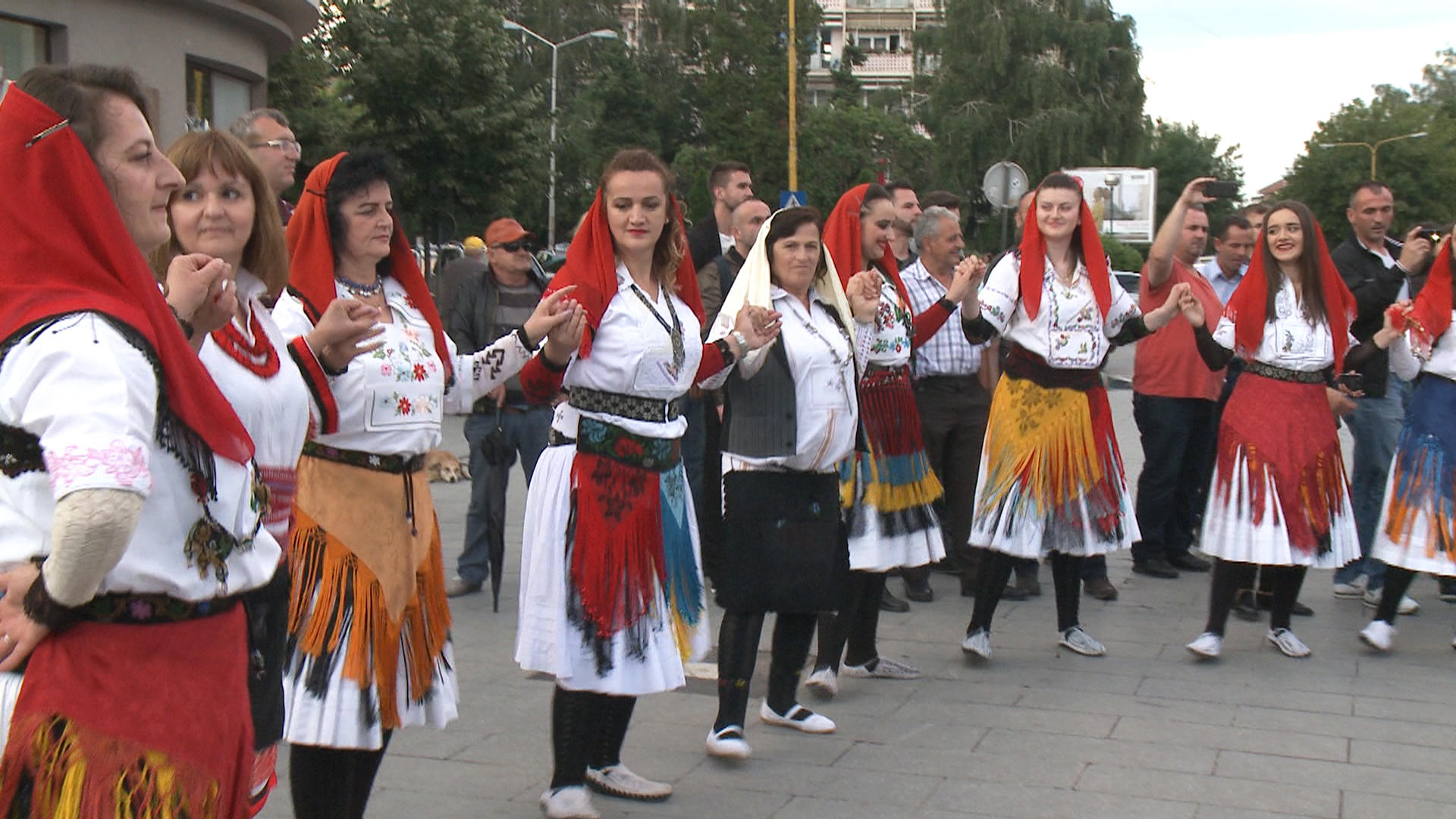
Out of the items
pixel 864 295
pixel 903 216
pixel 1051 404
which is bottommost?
pixel 1051 404

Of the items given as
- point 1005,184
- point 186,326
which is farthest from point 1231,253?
point 1005,184

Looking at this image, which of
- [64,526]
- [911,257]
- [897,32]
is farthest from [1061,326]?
[897,32]

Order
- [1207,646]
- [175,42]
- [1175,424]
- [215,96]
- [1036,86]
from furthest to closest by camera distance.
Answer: [1036,86] < [215,96] < [175,42] < [1175,424] < [1207,646]

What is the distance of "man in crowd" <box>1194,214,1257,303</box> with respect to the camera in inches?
340

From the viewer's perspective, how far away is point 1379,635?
6668mm

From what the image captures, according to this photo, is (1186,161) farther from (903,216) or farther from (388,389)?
(388,389)

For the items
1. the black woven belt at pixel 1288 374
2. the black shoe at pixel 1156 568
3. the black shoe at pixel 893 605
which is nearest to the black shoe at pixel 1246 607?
the black shoe at pixel 1156 568

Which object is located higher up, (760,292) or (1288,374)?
(760,292)

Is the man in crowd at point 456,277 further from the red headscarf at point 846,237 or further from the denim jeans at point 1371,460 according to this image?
the denim jeans at point 1371,460

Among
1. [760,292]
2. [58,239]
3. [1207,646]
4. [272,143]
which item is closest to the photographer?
[58,239]

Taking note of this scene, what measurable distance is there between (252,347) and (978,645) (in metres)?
4.09

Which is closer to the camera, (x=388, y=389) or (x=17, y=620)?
(x=17, y=620)

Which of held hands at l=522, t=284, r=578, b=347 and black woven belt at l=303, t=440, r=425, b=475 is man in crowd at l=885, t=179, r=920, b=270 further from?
black woven belt at l=303, t=440, r=425, b=475

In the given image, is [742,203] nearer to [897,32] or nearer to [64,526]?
[64,526]
